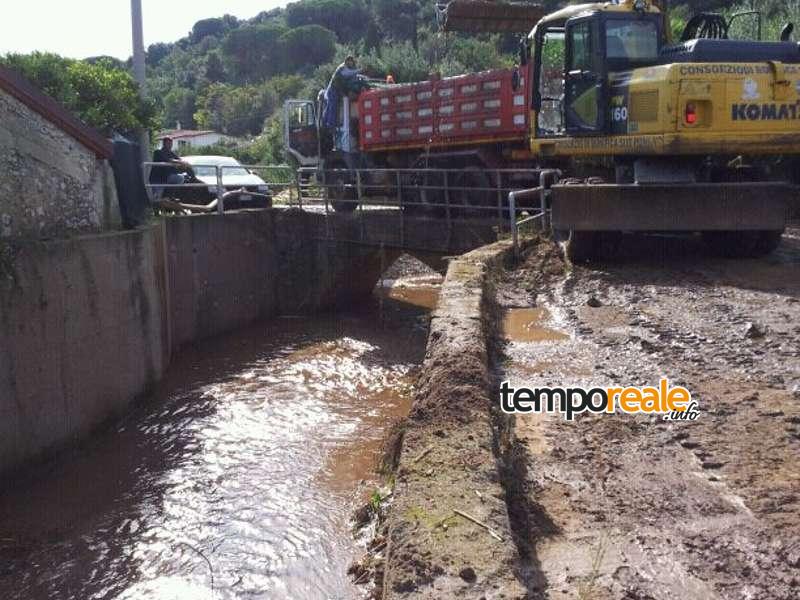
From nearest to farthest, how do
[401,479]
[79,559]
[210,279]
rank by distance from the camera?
1. [401,479]
2. [79,559]
3. [210,279]

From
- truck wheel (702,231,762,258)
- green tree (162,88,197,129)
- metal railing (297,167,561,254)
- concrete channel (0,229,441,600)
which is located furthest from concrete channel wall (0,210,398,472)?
green tree (162,88,197,129)

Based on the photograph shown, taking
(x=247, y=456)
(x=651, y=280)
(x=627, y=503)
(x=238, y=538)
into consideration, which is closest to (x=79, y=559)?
(x=238, y=538)

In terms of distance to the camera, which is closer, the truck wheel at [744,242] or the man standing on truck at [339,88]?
the truck wheel at [744,242]

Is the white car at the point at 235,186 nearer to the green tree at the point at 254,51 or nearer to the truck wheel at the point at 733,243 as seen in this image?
the truck wheel at the point at 733,243

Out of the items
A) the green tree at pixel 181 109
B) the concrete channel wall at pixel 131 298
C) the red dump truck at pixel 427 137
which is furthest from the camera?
the green tree at pixel 181 109

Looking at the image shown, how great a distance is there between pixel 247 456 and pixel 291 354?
188 inches

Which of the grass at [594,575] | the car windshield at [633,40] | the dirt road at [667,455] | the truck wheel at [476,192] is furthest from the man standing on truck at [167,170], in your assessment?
the grass at [594,575]

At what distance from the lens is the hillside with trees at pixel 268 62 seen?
38.7 feet

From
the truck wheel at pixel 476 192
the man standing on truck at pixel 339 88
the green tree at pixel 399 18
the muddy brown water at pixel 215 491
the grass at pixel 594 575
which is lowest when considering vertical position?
the muddy brown water at pixel 215 491

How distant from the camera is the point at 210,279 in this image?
1436 centimetres

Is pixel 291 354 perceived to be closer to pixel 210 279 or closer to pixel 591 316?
pixel 210 279

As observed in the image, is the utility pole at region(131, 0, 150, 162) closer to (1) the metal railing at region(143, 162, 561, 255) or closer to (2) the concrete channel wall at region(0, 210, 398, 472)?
(1) the metal railing at region(143, 162, 561, 255)

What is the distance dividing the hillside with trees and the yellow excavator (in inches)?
236

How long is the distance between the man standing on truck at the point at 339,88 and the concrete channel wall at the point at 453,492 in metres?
12.5
